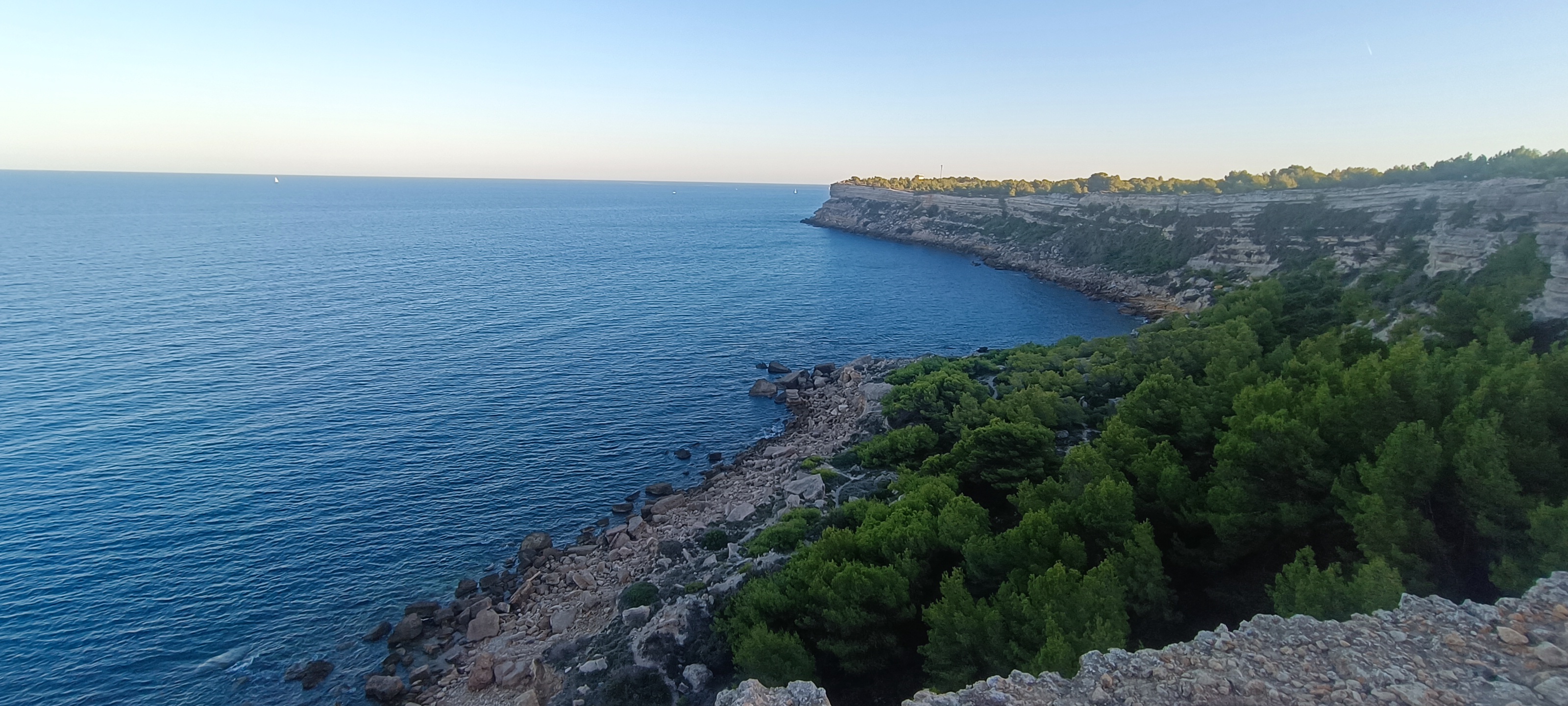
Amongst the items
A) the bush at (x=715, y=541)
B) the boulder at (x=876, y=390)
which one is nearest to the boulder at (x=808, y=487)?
the bush at (x=715, y=541)

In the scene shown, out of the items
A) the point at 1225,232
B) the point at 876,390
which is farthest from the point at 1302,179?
the point at 876,390

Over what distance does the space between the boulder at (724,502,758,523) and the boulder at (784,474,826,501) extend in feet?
6.75

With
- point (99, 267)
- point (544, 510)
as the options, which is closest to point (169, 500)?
point (544, 510)

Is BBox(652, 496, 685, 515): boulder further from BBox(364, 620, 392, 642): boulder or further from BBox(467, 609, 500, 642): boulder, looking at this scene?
BBox(364, 620, 392, 642): boulder

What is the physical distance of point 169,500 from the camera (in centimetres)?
3606

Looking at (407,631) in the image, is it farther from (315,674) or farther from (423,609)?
(315,674)

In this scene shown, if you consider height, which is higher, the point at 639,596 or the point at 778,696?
the point at 778,696

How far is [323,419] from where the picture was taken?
46.2 meters

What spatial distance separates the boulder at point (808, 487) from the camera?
115 ft

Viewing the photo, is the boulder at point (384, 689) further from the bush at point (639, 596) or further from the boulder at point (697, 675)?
the boulder at point (697, 675)

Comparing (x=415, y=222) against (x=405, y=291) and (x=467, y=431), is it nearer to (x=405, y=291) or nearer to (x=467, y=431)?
(x=405, y=291)

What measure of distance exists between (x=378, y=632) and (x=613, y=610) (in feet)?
32.1

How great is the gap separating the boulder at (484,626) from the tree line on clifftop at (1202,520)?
452 inches

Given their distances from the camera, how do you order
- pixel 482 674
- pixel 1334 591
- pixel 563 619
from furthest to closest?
pixel 563 619, pixel 482 674, pixel 1334 591
